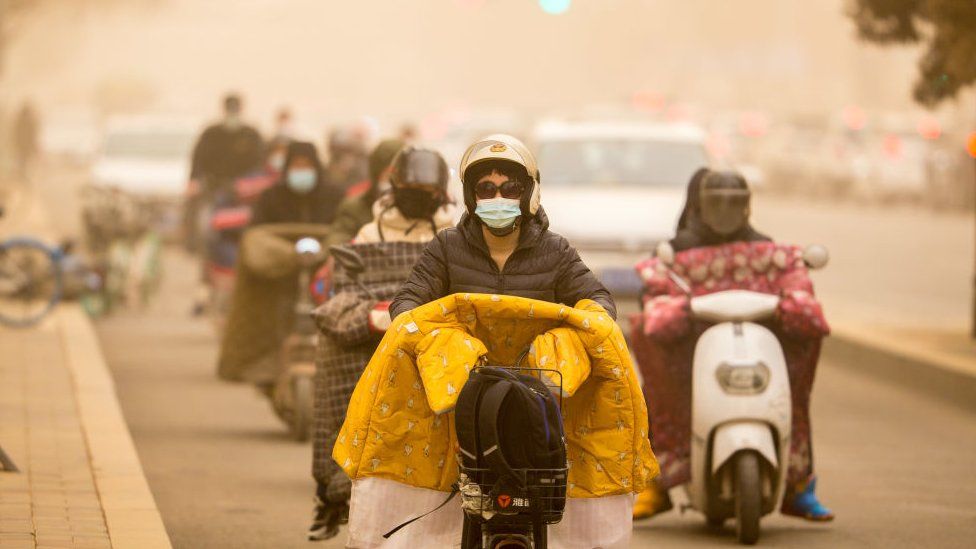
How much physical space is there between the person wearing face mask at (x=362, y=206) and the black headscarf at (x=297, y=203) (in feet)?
8.28

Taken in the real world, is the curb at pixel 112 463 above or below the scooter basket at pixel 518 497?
below

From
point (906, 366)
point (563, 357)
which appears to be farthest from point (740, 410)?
point (906, 366)

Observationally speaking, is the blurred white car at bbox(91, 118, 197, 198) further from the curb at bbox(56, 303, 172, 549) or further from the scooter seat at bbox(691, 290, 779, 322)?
the scooter seat at bbox(691, 290, 779, 322)

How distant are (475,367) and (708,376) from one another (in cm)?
300

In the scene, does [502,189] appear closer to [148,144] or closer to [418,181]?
[418,181]

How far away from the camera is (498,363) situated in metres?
6.46

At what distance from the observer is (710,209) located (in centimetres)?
941

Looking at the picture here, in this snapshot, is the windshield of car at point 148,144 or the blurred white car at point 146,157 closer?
the blurred white car at point 146,157

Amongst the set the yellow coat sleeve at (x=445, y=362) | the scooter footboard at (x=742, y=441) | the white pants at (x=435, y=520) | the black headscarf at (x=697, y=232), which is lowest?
the scooter footboard at (x=742, y=441)

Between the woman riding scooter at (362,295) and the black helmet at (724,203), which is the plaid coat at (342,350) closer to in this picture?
the woman riding scooter at (362,295)

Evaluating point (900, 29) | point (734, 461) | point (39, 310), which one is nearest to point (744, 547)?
point (734, 461)

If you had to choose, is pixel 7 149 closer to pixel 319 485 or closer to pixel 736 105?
pixel 736 105

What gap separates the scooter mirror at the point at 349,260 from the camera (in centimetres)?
855

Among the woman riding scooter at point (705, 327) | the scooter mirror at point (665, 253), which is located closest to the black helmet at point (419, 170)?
the scooter mirror at point (665, 253)
